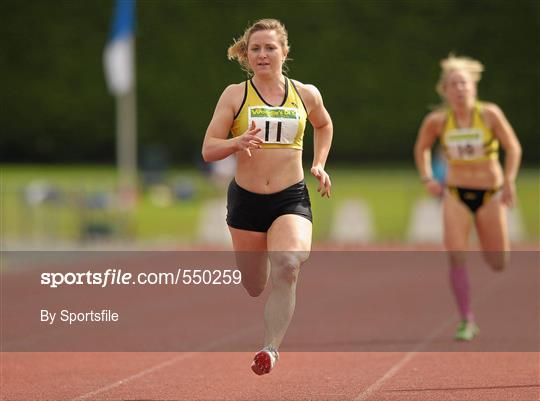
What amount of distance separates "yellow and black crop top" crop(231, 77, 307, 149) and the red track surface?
147 centimetres

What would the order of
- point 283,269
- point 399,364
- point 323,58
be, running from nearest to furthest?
point 283,269 → point 399,364 → point 323,58

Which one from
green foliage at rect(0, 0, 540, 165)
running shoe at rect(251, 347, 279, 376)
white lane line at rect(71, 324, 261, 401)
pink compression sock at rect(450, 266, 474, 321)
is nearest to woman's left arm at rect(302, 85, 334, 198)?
running shoe at rect(251, 347, 279, 376)

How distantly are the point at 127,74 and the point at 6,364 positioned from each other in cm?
1635

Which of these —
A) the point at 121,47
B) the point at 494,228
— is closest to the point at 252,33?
the point at 494,228

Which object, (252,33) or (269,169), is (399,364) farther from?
(252,33)

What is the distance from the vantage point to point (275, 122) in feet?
22.4

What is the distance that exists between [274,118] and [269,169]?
316 mm

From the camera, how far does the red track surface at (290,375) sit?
7082 millimetres

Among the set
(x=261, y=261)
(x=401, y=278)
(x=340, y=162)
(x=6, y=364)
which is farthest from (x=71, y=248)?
(x=340, y=162)

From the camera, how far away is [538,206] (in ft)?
72.8

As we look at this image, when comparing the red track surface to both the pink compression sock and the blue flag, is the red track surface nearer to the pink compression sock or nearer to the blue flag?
the pink compression sock

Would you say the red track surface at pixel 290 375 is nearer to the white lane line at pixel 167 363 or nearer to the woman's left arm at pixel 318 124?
the white lane line at pixel 167 363

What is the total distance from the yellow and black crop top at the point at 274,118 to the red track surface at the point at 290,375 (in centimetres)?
147

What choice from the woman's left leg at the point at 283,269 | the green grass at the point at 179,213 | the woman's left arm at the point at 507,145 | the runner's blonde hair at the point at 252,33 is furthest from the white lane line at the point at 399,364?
the green grass at the point at 179,213
